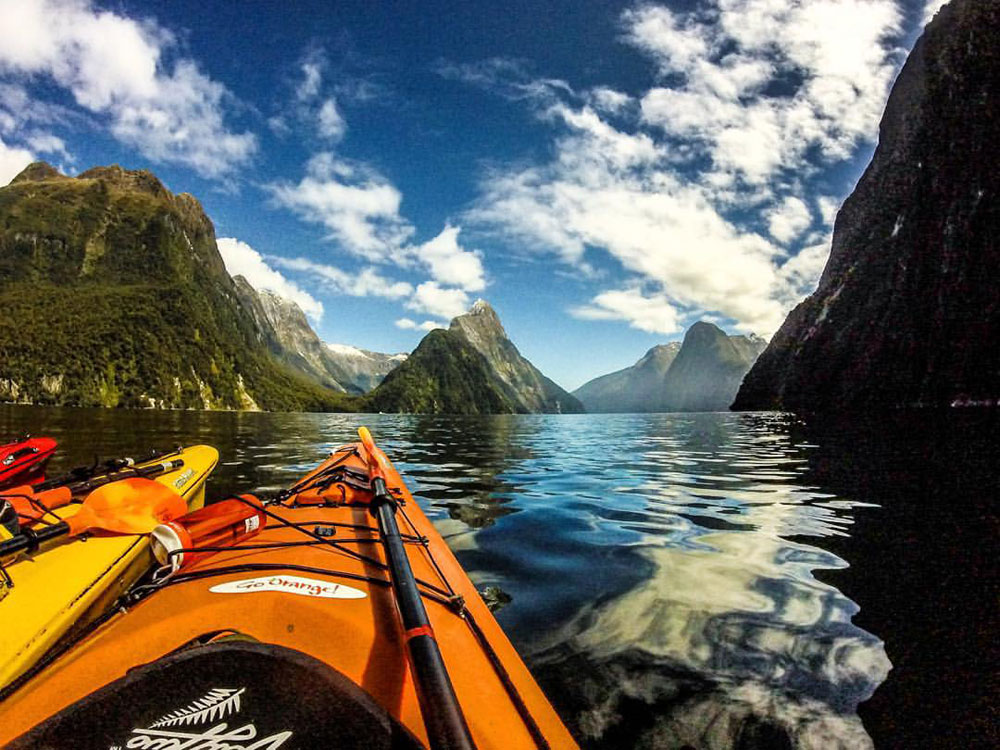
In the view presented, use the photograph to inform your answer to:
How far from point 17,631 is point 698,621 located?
209 inches

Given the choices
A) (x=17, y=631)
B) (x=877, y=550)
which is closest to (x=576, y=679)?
(x=17, y=631)

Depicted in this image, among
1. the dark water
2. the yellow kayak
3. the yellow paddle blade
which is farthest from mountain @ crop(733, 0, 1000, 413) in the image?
the yellow kayak

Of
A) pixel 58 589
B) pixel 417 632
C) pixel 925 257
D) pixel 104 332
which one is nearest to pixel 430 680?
pixel 417 632

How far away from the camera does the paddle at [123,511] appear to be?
4.35 m

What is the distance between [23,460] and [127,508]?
4902mm

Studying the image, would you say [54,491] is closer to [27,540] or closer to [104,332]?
[27,540]

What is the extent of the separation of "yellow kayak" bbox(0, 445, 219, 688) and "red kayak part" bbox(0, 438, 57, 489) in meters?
4.42

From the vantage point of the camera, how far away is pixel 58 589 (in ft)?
11.2

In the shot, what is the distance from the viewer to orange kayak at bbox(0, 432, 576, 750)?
1.50m

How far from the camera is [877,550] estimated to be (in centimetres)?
634

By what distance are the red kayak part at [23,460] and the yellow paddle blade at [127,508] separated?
4.18 m

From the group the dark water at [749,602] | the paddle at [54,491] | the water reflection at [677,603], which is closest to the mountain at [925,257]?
the dark water at [749,602]

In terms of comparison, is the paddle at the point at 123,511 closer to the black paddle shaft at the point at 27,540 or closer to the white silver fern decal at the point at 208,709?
the black paddle shaft at the point at 27,540

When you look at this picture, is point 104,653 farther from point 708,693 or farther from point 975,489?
point 975,489
